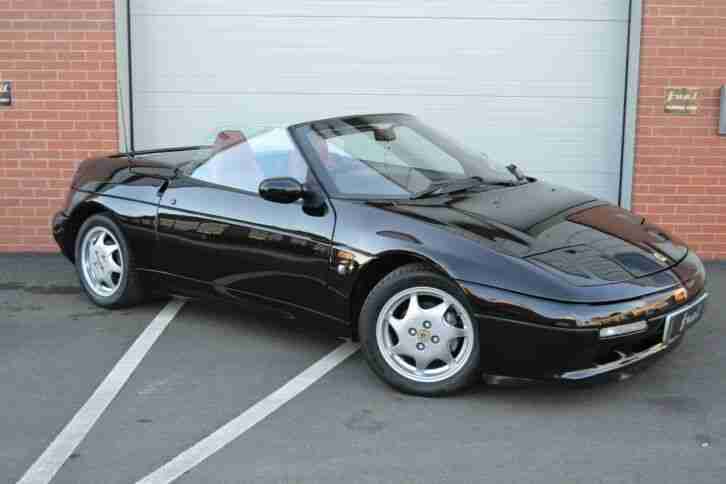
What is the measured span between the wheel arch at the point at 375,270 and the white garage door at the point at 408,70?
364cm

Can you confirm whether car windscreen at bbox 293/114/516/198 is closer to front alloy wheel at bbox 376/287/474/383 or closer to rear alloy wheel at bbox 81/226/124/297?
front alloy wheel at bbox 376/287/474/383

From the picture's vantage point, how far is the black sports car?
181 inches

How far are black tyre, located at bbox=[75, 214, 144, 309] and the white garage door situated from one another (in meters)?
2.16

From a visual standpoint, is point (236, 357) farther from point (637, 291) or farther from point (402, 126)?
point (637, 291)

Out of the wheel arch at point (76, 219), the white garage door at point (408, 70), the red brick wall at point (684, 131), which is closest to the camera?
the wheel arch at point (76, 219)

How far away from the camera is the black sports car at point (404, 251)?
4.61 m

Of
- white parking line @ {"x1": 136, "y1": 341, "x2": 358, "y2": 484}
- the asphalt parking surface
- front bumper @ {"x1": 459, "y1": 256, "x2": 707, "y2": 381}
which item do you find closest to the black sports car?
front bumper @ {"x1": 459, "y1": 256, "x2": 707, "y2": 381}

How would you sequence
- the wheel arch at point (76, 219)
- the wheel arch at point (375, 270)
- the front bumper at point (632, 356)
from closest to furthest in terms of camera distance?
the front bumper at point (632, 356)
the wheel arch at point (375, 270)
the wheel arch at point (76, 219)

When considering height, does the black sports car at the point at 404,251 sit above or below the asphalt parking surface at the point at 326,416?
above

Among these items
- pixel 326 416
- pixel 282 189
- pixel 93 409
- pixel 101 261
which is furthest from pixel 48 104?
pixel 326 416

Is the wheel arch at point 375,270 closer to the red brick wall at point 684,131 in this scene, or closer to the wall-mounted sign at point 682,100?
the red brick wall at point 684,131

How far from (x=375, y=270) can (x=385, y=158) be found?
83cm

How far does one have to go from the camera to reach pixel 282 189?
5.30 m

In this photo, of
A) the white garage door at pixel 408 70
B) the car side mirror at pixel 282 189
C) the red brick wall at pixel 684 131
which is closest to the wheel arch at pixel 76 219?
the car side mirror at pixel 282 189
